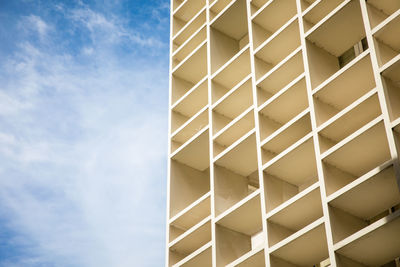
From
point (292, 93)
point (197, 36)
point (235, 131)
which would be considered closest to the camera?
point (292, 93)

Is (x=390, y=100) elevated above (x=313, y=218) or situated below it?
above

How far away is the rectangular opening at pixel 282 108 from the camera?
24.3 m

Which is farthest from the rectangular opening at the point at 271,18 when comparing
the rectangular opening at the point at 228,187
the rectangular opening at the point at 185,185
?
the rectangular opening at the point at 185,185

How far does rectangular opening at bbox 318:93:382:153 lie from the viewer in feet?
69.6

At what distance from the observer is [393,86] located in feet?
68.5

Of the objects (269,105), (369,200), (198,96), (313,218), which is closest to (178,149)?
(198,96)

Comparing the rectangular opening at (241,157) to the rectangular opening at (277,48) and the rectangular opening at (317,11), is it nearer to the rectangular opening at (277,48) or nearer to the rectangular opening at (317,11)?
the rectangular opening at (277,48)

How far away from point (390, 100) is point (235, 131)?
279 inches

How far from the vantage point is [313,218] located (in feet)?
73.6

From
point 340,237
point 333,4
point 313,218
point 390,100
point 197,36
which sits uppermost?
point 197,36

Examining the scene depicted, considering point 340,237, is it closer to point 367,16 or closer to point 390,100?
point 390,100

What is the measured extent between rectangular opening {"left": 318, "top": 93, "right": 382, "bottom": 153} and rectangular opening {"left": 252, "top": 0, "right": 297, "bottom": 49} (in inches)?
253

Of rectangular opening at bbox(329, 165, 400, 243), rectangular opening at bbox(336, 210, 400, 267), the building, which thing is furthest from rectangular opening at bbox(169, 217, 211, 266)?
rectangular opening at bbox(336, 210, 400, 267)

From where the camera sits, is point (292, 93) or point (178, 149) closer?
point (292, 93)
